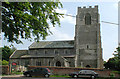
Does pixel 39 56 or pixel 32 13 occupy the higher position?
pixel 32 13

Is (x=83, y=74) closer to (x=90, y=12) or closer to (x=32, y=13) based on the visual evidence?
(x=32, y=13)

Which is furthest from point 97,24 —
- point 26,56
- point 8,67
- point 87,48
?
point 8,67

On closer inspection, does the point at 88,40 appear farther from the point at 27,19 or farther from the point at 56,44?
the point at 27,19

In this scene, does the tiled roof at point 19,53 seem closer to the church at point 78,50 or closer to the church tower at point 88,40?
the church at point 78,50

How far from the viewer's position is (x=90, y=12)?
5362cm

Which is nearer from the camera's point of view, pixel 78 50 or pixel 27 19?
pixel 27 19

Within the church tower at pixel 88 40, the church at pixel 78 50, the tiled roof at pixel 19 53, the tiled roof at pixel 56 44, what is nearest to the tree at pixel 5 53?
the tiled roof at pixel 19 53

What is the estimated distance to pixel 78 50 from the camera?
1996 inches

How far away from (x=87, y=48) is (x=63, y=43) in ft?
27.2

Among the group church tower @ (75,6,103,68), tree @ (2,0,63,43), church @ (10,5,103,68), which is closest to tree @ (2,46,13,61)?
church @ (10,5,103,68)

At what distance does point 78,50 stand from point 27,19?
127 ft

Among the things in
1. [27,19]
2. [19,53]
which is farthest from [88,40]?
[27,19]

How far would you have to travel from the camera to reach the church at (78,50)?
4906 centimetres

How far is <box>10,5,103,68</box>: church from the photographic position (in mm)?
49062
